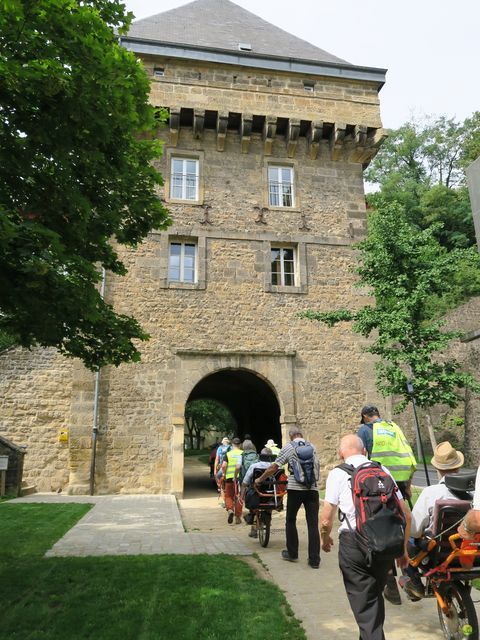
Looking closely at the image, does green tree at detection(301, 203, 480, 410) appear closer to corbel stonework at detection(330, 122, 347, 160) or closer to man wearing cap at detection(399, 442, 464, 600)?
corbel stonework at detection(330, 122, 347, 160)

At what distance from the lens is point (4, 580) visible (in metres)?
4.94

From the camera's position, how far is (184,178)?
46.5ft

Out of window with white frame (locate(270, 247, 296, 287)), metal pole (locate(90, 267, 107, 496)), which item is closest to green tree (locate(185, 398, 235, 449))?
window with white frame (locate(270, 247, 296, 287))

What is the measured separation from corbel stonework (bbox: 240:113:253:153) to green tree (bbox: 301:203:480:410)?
5515 mm

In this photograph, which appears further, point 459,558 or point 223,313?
point 223,313

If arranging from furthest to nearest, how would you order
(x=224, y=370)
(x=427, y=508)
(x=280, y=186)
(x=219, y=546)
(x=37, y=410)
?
(x=280, y=186) < (x=224, y=370) < (x=37, y=410) < (x=219, y=546) < (x=427, y=508)

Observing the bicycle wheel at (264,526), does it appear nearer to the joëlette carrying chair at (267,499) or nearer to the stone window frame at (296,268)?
the joëlette carrying chair at (267,499)

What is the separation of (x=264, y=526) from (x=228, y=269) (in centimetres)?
801

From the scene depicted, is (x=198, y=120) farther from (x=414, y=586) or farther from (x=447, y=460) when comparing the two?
(x=414, y=586)

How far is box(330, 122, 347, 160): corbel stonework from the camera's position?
14.7 m

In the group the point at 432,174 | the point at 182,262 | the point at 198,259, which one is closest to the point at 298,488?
the point at 198,259

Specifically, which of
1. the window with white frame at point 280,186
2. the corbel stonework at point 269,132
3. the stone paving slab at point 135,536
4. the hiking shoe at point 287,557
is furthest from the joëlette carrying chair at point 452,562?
the corbel stonework at point 269,132

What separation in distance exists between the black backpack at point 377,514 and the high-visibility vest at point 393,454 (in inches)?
73.6

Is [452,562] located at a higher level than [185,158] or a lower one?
lower
